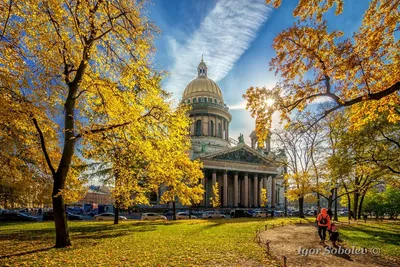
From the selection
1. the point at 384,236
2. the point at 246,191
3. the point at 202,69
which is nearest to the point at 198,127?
the point at 202,69

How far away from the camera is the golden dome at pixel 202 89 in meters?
78.3

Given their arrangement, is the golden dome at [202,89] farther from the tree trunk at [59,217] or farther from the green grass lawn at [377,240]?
the tree trunk at [59,217]

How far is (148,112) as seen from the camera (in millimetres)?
11328

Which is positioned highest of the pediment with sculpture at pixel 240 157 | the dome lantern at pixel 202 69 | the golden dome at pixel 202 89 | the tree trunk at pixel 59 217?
the dome lantern at pixel 202 69

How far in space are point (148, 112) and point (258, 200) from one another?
57372 millimetres

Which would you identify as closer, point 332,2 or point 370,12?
point 332,2

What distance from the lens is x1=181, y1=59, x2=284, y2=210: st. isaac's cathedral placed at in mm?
59312

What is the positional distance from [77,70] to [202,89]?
68.3 meters

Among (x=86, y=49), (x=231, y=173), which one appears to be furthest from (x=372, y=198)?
(x=86, y=49)

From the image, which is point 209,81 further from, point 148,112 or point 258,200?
point 148,112

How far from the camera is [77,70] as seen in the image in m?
11.6

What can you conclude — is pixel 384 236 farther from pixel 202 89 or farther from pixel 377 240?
pixel 202 89

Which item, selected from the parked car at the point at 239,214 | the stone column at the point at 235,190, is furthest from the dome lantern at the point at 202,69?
the parked car at the point at 239,214

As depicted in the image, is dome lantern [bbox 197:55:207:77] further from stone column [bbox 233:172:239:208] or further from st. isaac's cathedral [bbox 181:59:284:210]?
stone column [bbox 233:172:239:208]
